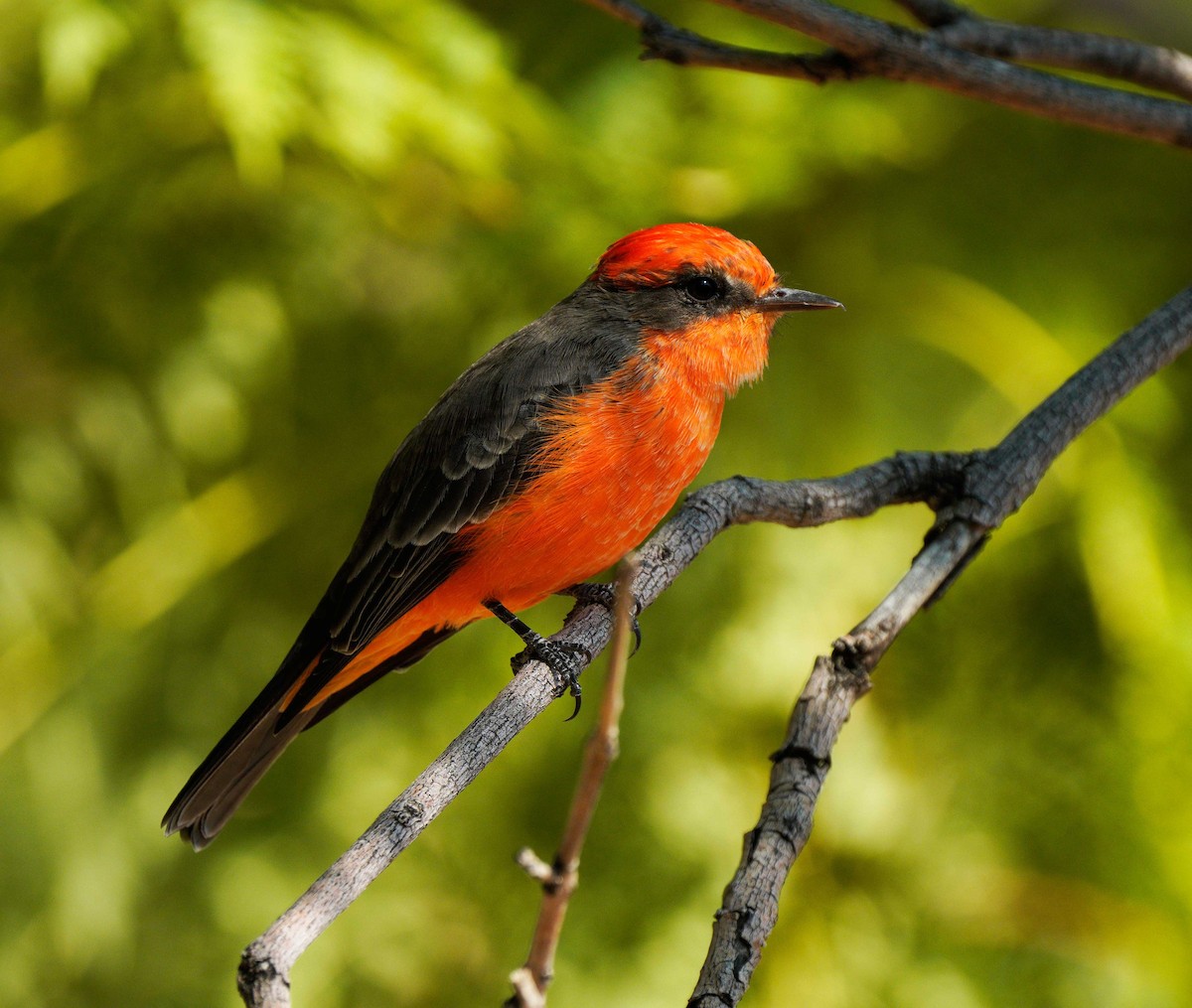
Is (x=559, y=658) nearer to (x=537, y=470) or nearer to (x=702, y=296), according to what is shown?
(x=537, y=470)

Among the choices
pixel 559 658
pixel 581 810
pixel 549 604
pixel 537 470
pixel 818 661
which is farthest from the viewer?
pixel 549 604

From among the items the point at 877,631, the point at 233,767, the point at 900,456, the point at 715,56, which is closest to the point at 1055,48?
the point at 715,56

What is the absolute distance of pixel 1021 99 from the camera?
271 centimetres

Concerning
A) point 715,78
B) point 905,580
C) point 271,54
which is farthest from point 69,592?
point 905,580

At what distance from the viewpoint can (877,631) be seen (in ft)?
7.86

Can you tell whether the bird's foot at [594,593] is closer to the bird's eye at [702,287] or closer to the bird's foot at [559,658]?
the bird's foot at [559,658]

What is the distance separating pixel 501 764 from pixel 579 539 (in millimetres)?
1413

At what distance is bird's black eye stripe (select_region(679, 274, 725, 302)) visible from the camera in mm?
3391

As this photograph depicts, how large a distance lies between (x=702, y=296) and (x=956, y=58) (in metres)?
0.99

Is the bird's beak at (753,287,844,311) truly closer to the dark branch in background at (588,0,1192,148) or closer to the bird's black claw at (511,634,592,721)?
the dark branch in background at (588,0,1192,148)

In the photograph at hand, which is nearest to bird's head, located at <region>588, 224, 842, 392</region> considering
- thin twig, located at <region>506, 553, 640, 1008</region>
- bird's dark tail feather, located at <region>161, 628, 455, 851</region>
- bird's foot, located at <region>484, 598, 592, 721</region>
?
bird's foot, located at <region>484, 598, 592, 721</region>

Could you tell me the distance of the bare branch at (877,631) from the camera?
6.26ft

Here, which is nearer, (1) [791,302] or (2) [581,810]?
(2) [581,810]

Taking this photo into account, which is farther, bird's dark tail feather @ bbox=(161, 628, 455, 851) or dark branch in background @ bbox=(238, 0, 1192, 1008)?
bird's dark tail feather @ bbox=(161, 628, 455, 851)
